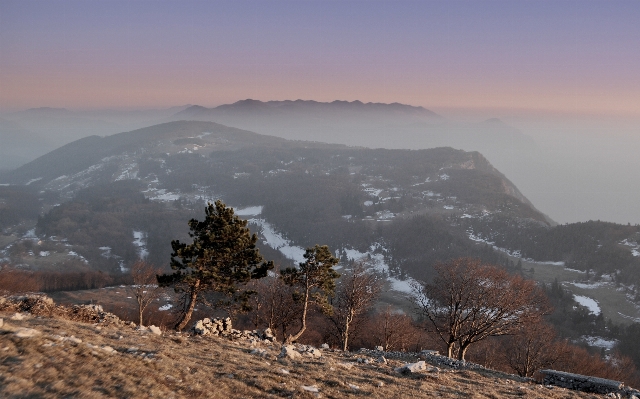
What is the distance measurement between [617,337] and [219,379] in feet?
482

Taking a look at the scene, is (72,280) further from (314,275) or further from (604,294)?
(604,294)

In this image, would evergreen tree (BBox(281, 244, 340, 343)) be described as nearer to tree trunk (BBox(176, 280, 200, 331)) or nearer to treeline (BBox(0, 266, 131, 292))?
tree trunk (BBox(176, 280, 200, 331))

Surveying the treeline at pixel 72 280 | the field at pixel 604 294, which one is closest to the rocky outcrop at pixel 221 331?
the treeline at pixel 72 280

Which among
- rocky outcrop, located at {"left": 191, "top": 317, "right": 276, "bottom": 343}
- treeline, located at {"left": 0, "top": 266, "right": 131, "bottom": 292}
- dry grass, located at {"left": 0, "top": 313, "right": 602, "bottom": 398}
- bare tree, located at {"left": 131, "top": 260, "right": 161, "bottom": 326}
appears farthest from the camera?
treeline, located at {"left": 0, "top": 266, "right": 131, "bottom": 292}

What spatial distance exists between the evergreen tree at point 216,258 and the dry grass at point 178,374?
846 cm

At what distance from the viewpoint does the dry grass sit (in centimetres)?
1095

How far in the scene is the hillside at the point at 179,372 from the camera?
36.2 ft

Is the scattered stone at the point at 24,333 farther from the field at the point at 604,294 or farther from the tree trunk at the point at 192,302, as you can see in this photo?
the field at the point at 604,294

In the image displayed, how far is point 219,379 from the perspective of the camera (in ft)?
45.9

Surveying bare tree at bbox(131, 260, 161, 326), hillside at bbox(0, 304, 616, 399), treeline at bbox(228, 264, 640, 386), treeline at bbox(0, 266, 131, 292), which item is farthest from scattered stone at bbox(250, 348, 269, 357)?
treeline at bbox(0, 266, 131, 292)

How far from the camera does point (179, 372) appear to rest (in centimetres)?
1373

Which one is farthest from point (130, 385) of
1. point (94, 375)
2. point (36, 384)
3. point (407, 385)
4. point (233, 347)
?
point (407, 385)

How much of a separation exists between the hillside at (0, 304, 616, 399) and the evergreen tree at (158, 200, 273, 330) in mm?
7259

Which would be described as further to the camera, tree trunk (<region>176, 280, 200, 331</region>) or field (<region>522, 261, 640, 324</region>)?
field (<region>522, 261, 640, 324</region>)
